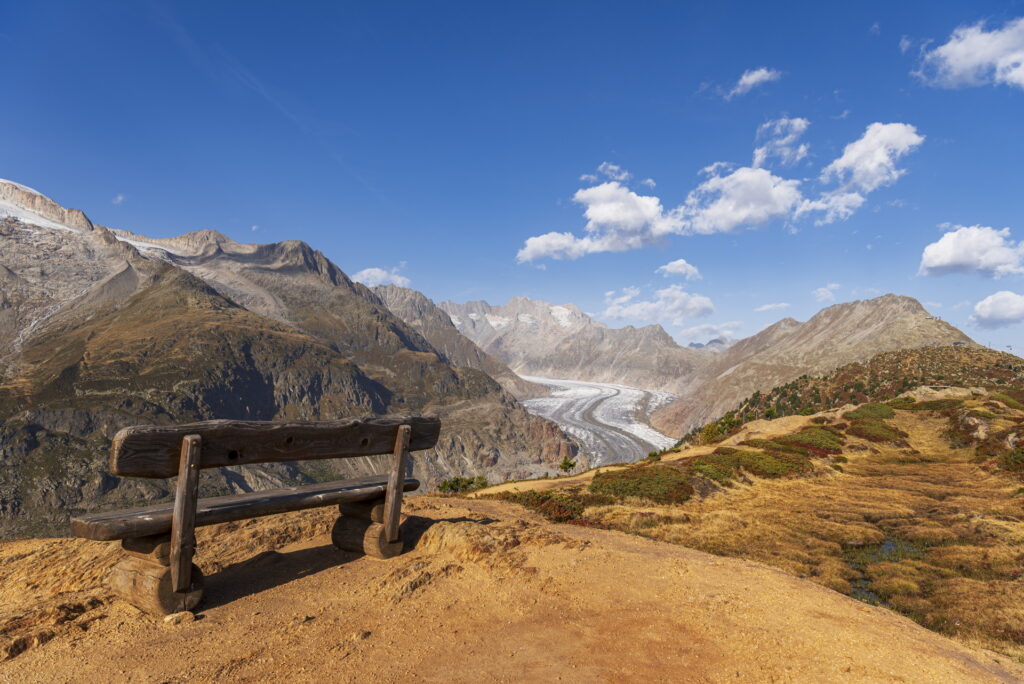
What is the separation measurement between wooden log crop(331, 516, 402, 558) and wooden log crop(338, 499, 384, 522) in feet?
0.33

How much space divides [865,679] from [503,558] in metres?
6.54

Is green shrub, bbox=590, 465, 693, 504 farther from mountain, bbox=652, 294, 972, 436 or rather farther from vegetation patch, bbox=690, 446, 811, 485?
mountain, bbox=652, 294, 972, 436

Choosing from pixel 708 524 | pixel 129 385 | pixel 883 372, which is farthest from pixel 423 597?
pixel 129 385

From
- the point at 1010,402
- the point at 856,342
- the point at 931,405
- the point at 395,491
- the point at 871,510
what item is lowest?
the point at 871,510

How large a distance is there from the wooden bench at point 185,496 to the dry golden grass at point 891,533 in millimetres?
13474

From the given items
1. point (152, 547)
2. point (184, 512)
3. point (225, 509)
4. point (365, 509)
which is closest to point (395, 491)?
point (365, 509)

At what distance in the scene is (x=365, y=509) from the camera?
37.2ft

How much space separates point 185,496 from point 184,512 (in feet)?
0.95

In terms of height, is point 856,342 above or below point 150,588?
above

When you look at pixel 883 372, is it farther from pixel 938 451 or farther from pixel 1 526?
pixel 1 526

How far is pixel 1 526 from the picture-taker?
433 feet

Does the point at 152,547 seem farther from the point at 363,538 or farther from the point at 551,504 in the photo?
the point at 551,504

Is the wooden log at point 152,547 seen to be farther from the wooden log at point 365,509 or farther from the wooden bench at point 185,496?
the wooden log at point 365,509

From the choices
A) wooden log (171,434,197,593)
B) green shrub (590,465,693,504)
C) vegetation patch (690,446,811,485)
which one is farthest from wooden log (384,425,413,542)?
vegetation patch (690,446,811,485)
